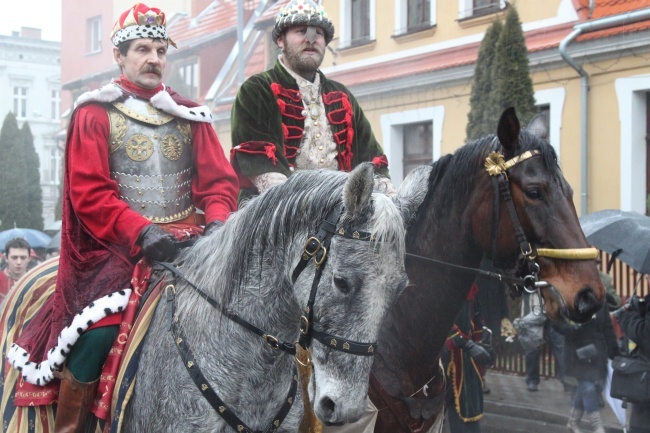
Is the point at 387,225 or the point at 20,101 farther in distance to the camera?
the point at 20,101

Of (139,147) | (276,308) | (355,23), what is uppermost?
(355,23)

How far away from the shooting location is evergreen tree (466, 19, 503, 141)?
552 inches

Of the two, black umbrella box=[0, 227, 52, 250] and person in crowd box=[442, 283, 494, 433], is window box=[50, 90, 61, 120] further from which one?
person in crowd box=[442, 283, 494, 433]

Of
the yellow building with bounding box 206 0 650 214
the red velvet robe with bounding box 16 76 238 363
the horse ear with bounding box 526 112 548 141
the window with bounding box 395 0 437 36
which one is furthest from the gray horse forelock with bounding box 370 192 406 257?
the window with bounding box 395 0 437 36

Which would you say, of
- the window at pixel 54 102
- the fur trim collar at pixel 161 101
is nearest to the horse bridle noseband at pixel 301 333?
the fur trim collar at pixel 161 101

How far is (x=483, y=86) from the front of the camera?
1416 centimetres

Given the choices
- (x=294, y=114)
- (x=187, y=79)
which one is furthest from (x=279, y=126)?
(x=187, y=79)

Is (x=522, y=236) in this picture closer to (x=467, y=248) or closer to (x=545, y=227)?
(x=545, y=227)

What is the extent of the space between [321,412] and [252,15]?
19896 mm

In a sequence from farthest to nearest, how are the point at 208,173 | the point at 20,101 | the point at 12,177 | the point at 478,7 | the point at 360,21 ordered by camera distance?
the point at 20,101 < the point at 12,177 < the point at 360,21 < the point at 478,7 < the point at 208,173

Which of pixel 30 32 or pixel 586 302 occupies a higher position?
pixel 30 32

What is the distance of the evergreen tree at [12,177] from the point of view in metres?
31.3

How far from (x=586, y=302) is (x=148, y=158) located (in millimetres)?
2162

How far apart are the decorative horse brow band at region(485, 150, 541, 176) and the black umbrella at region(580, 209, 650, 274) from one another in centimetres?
309
